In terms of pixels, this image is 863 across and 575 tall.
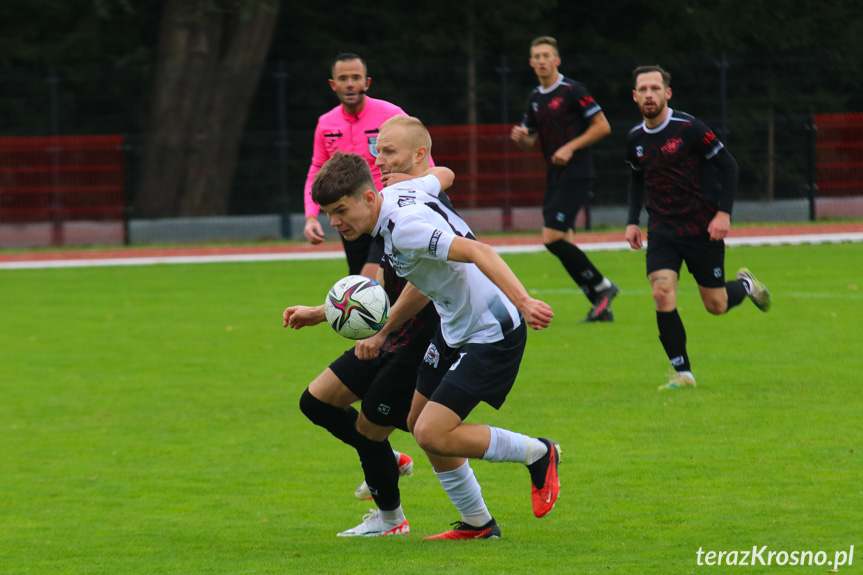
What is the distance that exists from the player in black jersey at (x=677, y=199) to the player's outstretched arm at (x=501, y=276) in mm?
3599

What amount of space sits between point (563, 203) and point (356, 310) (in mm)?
6395

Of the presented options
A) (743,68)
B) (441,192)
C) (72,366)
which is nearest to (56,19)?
(743,68)

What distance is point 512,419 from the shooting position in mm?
7398

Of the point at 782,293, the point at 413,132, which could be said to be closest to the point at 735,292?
the point at 413,132

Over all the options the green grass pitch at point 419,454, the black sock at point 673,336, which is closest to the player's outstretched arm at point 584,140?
the green grass pitch at point 419,454

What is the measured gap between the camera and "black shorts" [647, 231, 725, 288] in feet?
26.9

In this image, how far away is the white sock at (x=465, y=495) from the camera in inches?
201

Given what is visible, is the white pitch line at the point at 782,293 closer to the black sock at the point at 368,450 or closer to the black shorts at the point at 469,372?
the black sock at the point at 368,450

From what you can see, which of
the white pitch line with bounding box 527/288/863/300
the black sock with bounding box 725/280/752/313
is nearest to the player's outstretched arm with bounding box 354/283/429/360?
the black sock with bounding box 725/280/752/313

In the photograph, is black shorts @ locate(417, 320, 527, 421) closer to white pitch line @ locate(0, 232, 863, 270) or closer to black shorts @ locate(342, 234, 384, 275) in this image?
black shorts @ locate(342, 234, 384, 275)

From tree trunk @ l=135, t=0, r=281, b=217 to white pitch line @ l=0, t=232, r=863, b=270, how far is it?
11.1 feet

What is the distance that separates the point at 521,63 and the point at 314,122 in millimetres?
3940

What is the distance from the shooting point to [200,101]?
2394 centimetres

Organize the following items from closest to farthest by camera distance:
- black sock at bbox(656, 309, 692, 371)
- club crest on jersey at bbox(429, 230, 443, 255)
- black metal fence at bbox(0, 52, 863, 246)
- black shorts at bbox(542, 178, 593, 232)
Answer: club crest on jersey at bbox(429, 230, 443, 255) → black sock at bbox(656, 309, 692, 371) → black shorts at bbox(542, 178, 593, 232) → black metal fence at bbox(0, 52, 863, 246)
